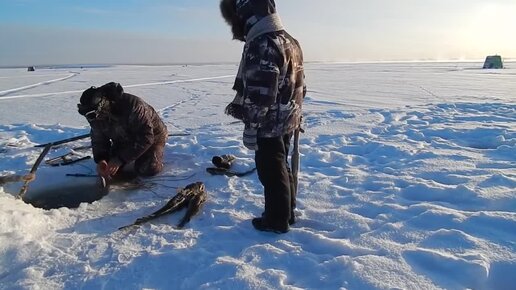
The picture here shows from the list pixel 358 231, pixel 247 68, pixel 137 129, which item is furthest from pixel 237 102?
pixel 137 129

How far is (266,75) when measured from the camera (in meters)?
2.20

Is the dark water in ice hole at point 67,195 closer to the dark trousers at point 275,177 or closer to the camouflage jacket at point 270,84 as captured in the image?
the dark trousers at point 275,177

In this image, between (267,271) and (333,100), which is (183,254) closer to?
(267,271)

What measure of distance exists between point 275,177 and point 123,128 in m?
1.93

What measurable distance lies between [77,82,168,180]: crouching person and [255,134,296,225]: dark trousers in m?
1.60

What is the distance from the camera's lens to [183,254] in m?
2.29

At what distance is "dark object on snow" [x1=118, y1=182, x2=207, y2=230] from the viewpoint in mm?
2791

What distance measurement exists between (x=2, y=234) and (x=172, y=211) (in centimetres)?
110

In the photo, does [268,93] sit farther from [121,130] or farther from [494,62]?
[494,62]

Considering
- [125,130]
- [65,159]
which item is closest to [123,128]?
[125,130]

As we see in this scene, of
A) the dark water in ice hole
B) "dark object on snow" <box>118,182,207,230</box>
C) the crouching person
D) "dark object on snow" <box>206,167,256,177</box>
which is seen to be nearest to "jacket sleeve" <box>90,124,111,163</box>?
the crouching person

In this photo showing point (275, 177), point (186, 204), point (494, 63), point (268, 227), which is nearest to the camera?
point (275, 177)

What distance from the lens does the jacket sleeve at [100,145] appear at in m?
3.86

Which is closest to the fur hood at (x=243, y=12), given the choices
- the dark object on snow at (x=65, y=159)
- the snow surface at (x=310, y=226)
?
the snow surface at (x=310, y=226)
